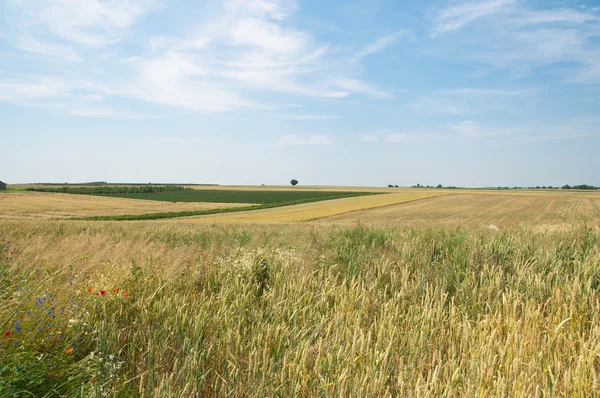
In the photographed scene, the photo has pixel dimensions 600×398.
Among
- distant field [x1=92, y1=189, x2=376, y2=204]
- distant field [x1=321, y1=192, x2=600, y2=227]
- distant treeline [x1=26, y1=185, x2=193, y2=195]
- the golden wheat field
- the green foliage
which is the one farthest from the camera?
distant treeline [x1=26, y1=185, x2=193, y2=195]

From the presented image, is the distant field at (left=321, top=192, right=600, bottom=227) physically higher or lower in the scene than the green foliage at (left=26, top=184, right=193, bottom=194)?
lower

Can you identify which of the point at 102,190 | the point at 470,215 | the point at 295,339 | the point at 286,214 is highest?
the point at 102,190

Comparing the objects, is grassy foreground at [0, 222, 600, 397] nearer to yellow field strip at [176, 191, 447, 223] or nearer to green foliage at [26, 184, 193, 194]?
yellow field strip at [176, 191, 447, 223]

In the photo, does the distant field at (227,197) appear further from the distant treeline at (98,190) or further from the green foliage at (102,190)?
the distant treeline at (98,190)

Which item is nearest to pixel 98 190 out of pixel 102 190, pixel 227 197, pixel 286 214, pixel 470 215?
pixel 102 190

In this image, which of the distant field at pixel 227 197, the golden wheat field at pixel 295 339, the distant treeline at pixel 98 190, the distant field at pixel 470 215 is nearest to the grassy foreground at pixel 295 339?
the golden wheat field at pixel 295 339

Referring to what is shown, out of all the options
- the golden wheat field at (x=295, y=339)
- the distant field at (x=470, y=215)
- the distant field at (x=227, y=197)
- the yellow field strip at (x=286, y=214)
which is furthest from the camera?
the distant field at (x=227, y=197)

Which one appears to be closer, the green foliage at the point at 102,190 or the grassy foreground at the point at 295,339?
the grassy foreground at the point at 295,339

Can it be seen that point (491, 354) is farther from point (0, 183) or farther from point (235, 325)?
point (0, 183)

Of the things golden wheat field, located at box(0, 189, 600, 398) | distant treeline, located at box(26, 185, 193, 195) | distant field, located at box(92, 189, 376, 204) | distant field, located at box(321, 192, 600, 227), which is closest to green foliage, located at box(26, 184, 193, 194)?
distant treeline, located at box(26, 185, 193, 195)

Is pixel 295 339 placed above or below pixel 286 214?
above

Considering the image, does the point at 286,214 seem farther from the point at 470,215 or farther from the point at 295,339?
the point at 295,339

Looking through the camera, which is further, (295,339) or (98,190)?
(98,190)

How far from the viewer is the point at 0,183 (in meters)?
81.6
